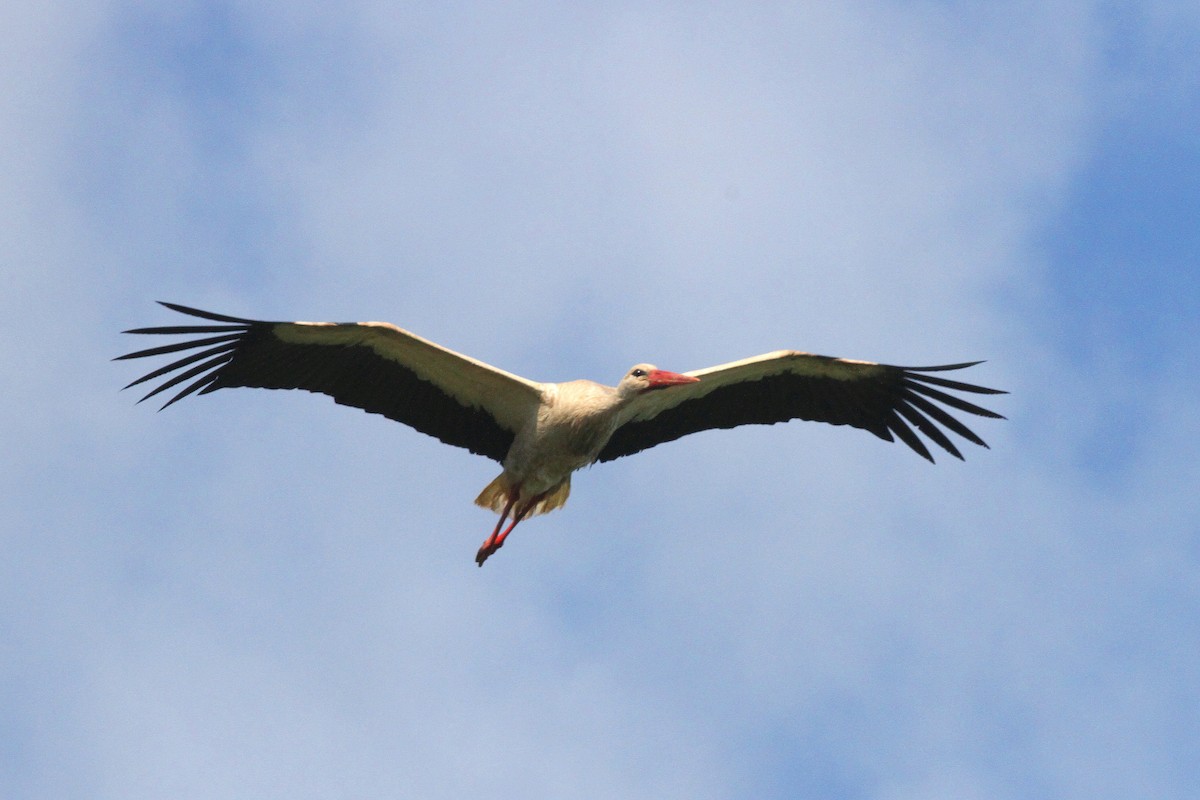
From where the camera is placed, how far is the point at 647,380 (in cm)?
1041

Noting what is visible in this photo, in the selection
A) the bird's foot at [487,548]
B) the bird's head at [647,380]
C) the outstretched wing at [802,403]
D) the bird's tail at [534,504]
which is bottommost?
the bird's foot at [487,548]

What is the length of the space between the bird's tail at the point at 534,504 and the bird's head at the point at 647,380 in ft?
3.43

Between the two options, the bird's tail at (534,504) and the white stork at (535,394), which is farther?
the bird's tail at (534,504)

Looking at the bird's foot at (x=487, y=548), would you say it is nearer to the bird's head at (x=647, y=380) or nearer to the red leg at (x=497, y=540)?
the red leg at (x=497, y=540)

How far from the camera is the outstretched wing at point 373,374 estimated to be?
10109mm

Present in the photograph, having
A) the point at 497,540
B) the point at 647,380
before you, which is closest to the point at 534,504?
the point at 497,540

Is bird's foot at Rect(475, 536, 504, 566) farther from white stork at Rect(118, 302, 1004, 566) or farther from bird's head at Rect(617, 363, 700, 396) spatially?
bird's head at Rect(617, 363, 700, 396)

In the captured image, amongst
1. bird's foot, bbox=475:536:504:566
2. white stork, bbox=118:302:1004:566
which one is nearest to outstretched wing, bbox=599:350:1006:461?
white stork, bbox=118:302:1004:566

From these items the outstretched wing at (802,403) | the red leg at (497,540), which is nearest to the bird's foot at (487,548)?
the red leg at (497,540)

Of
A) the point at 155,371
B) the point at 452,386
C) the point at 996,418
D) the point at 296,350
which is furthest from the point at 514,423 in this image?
the point at 996,418

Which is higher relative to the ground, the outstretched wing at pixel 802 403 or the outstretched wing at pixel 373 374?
the outstretched wing at pixel 802 403

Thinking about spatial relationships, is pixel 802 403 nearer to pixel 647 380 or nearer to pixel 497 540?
pixel 647 380

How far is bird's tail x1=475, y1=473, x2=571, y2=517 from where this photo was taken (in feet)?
36.4

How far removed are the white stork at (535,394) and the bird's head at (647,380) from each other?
10 millimetres
